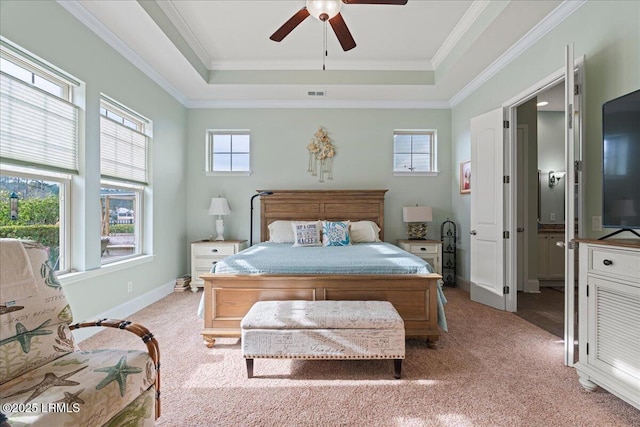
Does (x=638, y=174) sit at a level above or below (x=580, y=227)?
above

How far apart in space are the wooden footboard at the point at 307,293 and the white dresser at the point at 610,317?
973mm

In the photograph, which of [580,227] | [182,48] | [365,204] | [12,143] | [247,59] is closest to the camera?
[12,143]

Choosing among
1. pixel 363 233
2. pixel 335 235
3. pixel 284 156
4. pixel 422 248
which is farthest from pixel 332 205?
pixel 422 248

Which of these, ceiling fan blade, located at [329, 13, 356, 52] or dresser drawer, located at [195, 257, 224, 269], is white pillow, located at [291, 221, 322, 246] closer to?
dresser drawer, located at [195, 257, 224, 269]

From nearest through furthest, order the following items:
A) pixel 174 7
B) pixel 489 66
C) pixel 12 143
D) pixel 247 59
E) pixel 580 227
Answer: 1. pixel 12 143
2. pixel 580 227
3. pixel 174 7
4. pixel 489 66
5. pixel 247 59

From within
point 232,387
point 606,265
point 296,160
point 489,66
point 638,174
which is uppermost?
point 489,66

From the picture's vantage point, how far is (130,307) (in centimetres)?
335

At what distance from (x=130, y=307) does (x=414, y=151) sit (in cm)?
467

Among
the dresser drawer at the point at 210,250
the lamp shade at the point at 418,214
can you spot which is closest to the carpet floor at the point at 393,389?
the dresser drawer at the point at 210,250

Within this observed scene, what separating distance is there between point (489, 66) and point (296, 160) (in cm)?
296

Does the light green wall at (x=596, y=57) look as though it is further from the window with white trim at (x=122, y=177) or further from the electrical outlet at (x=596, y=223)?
→ the window with white trim at (x=122, y=177)

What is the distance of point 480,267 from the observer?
380 cm

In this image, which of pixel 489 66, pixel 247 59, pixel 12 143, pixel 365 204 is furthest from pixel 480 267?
pixel 12 143

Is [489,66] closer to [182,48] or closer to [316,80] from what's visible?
[316,80]
